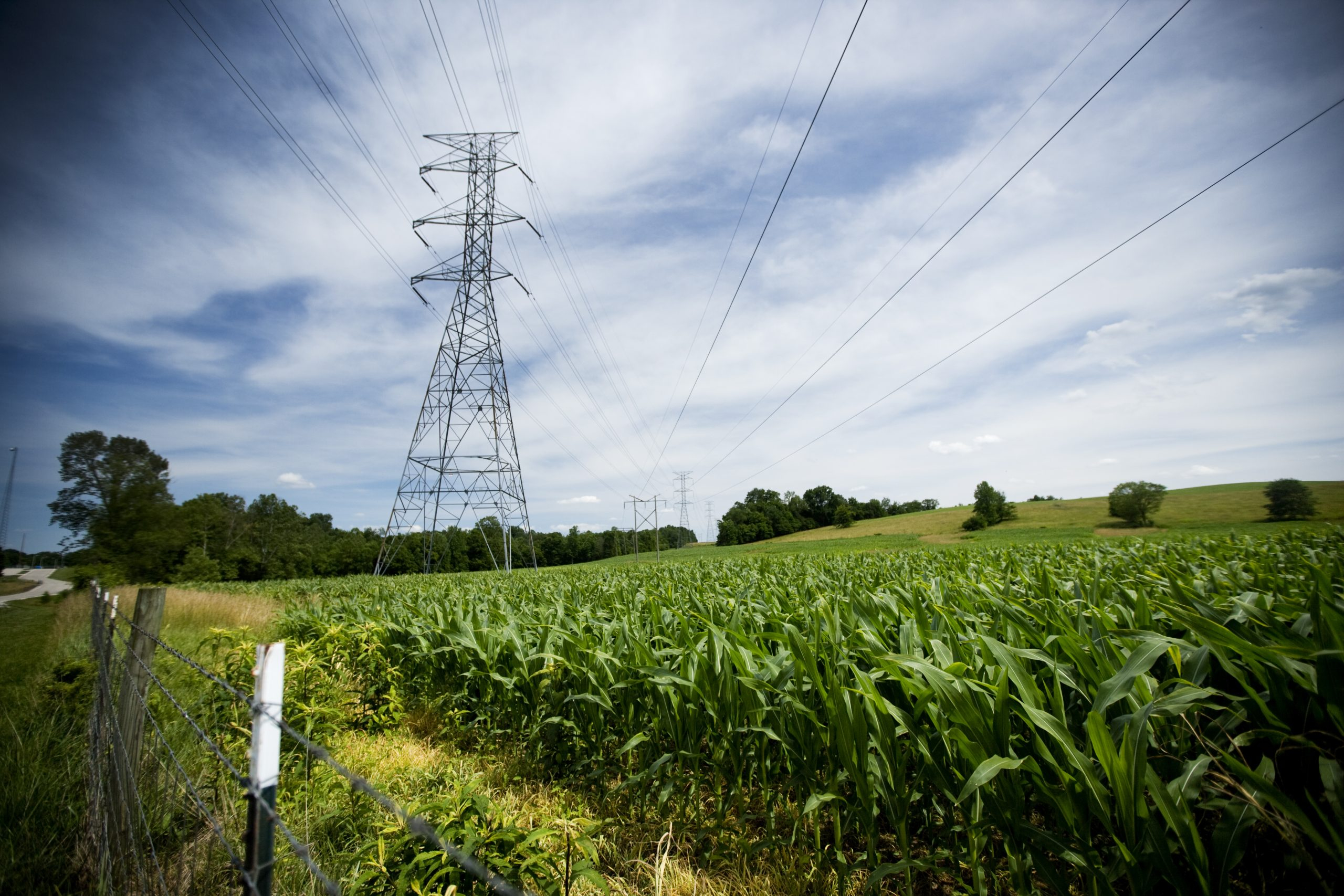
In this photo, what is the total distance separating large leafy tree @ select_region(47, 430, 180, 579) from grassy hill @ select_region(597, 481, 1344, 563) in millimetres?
32843

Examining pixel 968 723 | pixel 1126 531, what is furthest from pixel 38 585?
pixel 1126 531

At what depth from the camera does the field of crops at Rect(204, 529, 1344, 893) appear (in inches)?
67.2

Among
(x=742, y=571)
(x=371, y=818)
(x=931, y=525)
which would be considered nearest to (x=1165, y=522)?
(x=931, y=525)

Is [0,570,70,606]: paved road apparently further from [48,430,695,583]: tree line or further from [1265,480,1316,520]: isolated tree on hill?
[1265,480,1316,520]: isolated tree on hill

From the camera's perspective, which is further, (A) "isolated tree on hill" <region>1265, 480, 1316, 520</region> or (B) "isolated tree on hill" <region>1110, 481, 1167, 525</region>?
(B) "isolated tree on hill" <region>1110, 481, 1167, 525</region>

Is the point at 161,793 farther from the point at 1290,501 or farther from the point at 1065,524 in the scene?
the point at 1065,524

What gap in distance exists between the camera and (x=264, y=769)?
1286 mm

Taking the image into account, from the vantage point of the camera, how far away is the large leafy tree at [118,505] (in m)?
31.4

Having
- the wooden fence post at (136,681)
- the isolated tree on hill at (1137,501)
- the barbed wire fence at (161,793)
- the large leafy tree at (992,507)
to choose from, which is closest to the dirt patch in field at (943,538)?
the large leafy tree at (992,507)

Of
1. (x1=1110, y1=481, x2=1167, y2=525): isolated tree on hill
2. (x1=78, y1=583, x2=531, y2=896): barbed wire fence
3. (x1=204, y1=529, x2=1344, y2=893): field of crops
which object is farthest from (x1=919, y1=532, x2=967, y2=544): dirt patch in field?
(x1=78, y1=583, x2=531, y2=896): barbed wire fence

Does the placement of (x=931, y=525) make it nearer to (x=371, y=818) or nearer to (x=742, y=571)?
(x=742, y=571)

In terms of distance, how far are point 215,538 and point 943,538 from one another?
81714 mm

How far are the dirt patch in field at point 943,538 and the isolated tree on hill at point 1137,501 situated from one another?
14.9 meters

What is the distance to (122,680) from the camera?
11.5 feet
